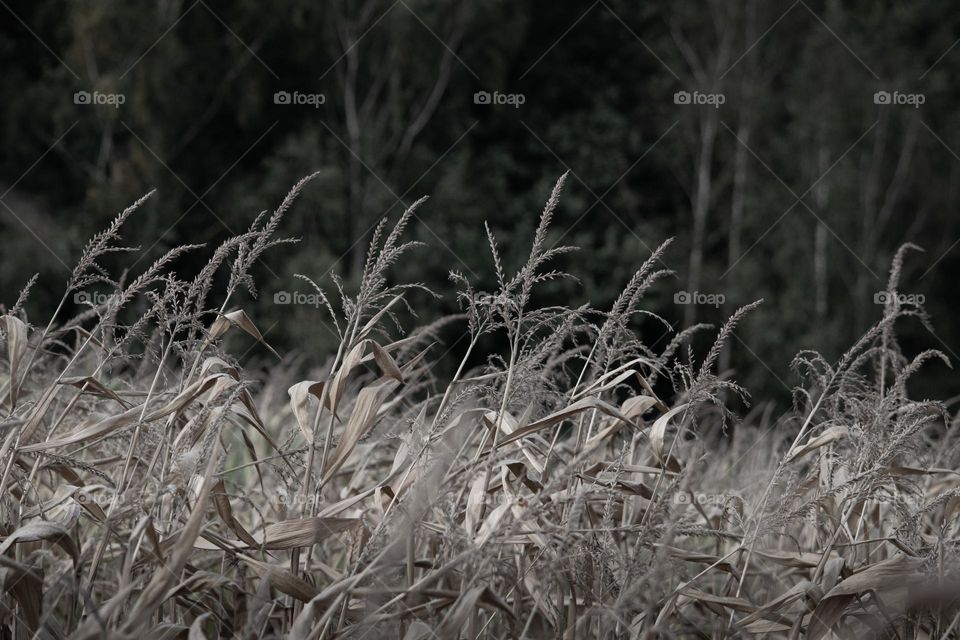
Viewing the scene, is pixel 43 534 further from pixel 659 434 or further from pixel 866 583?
pixel 866 583

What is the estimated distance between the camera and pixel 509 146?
464 inches

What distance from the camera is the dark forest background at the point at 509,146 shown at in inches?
386

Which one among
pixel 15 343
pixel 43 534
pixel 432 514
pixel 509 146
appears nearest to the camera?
pixel 43 534

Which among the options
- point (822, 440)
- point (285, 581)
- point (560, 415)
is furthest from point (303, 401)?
point (822, 440)

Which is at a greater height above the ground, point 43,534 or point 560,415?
point 560,415

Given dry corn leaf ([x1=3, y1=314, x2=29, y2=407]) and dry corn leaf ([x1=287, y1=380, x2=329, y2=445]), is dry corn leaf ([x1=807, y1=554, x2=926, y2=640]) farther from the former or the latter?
dry corn leaf ([x1=3, y1=314, x2=29, y2=407])

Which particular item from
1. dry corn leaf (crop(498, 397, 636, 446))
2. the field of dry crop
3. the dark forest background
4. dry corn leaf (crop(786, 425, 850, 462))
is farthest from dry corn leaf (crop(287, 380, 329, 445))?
the dark forest background

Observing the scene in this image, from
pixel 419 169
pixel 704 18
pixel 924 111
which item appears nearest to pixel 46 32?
pixel 419 169

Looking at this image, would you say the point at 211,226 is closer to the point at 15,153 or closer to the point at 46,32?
the point at 15,153

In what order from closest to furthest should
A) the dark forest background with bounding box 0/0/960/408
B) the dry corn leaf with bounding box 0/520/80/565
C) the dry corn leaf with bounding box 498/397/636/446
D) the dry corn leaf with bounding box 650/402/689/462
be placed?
1. the dry corn leaf with bounding box 0/520/80/565
2. the dry corn leaf with bounding box 498/397/636/446
3. the dry corn leaf with bounding box 650/402/689/462
4. the dark forest background with bounding box 0/0/960/408

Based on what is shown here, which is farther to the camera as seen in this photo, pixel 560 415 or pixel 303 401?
pixel 303 401

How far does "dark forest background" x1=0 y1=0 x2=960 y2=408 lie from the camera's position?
32.2ft

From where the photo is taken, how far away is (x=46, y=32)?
35.4ft

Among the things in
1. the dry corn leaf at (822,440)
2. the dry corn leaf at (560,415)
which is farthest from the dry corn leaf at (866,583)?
the dry corn leaf at (560,415)
